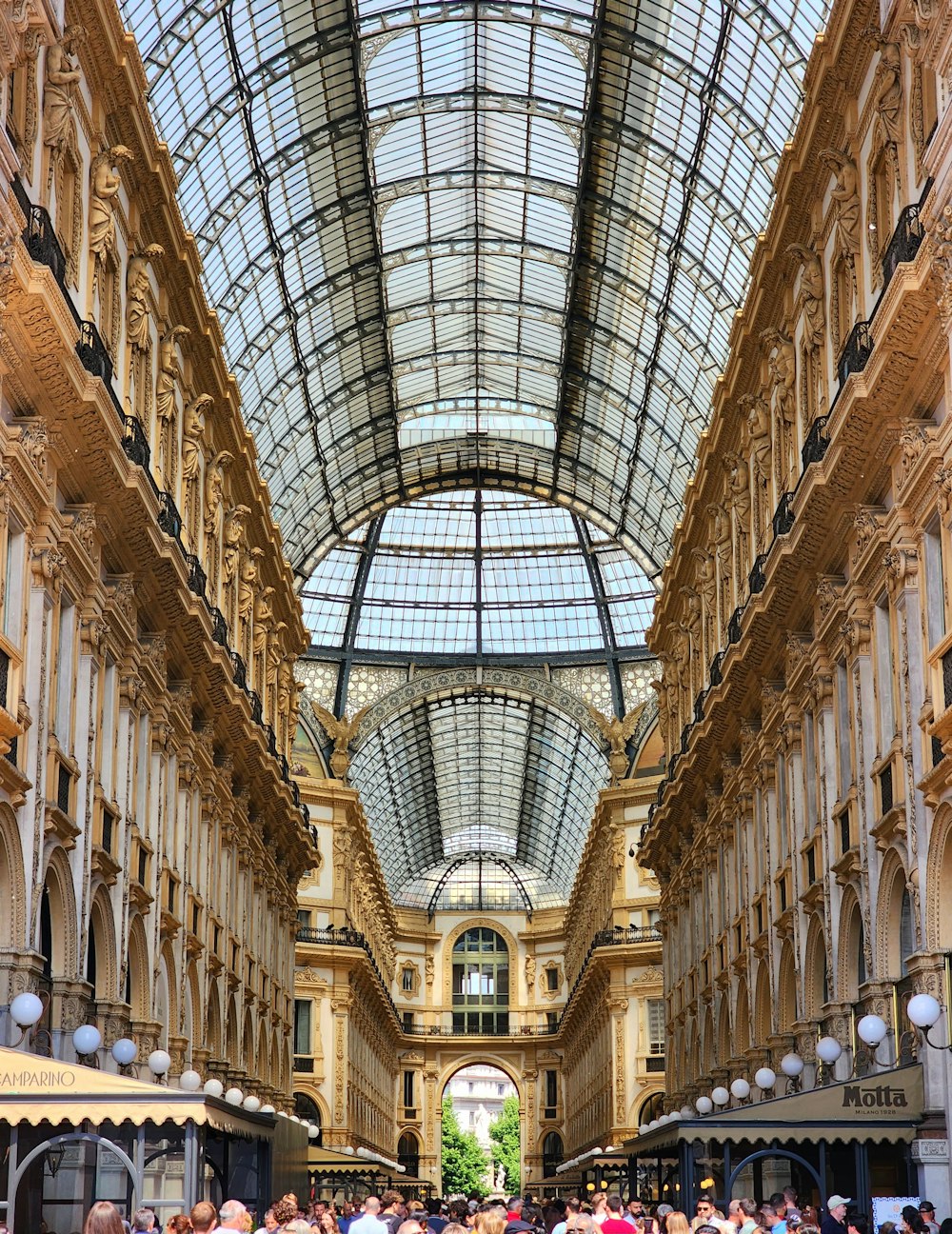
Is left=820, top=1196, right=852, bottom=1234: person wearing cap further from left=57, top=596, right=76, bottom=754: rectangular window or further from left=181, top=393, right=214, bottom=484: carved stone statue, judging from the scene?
left=181, top=393, right=214, bottom=484: carved stone statue

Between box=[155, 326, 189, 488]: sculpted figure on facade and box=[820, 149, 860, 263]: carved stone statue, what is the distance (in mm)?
14104

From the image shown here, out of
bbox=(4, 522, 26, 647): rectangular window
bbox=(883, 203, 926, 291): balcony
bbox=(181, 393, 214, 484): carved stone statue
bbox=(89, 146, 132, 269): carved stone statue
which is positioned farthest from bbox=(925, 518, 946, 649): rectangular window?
bbox=(181, 393, 214, 484): carved stone statue

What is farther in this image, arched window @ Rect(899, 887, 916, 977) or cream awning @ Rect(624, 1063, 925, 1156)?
arched window @ Rect(899, 887, 916, 977)

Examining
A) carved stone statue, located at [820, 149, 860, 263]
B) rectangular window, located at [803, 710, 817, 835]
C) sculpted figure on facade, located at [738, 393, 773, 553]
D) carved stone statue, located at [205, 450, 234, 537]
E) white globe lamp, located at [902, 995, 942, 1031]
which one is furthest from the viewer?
carved stone statue, located at [205, 450, 234, 537]

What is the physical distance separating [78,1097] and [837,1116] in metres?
11.1

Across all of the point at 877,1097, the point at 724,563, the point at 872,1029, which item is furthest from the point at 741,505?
the point at 872,1029

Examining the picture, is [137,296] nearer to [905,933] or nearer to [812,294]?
[812,294]

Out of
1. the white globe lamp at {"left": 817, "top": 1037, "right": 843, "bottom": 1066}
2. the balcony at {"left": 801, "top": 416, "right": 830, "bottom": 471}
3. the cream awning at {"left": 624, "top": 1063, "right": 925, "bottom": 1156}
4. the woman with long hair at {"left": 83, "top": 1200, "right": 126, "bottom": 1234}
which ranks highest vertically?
the balcony at {"left": 801, "top": 416, "right": 830, "bottom": 471}

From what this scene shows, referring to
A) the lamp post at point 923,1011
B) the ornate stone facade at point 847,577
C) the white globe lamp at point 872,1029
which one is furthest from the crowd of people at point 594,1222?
the ornate stone facade at point 847,577

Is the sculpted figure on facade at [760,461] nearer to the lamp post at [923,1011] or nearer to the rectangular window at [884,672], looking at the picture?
the rectangular window at [884,672]

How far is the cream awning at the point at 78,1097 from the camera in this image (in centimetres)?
2030

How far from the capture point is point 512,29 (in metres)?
48.9

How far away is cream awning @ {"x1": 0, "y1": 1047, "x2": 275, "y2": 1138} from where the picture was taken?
20.3 m

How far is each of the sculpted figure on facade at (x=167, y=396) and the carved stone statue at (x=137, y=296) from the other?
2657 millimetres
